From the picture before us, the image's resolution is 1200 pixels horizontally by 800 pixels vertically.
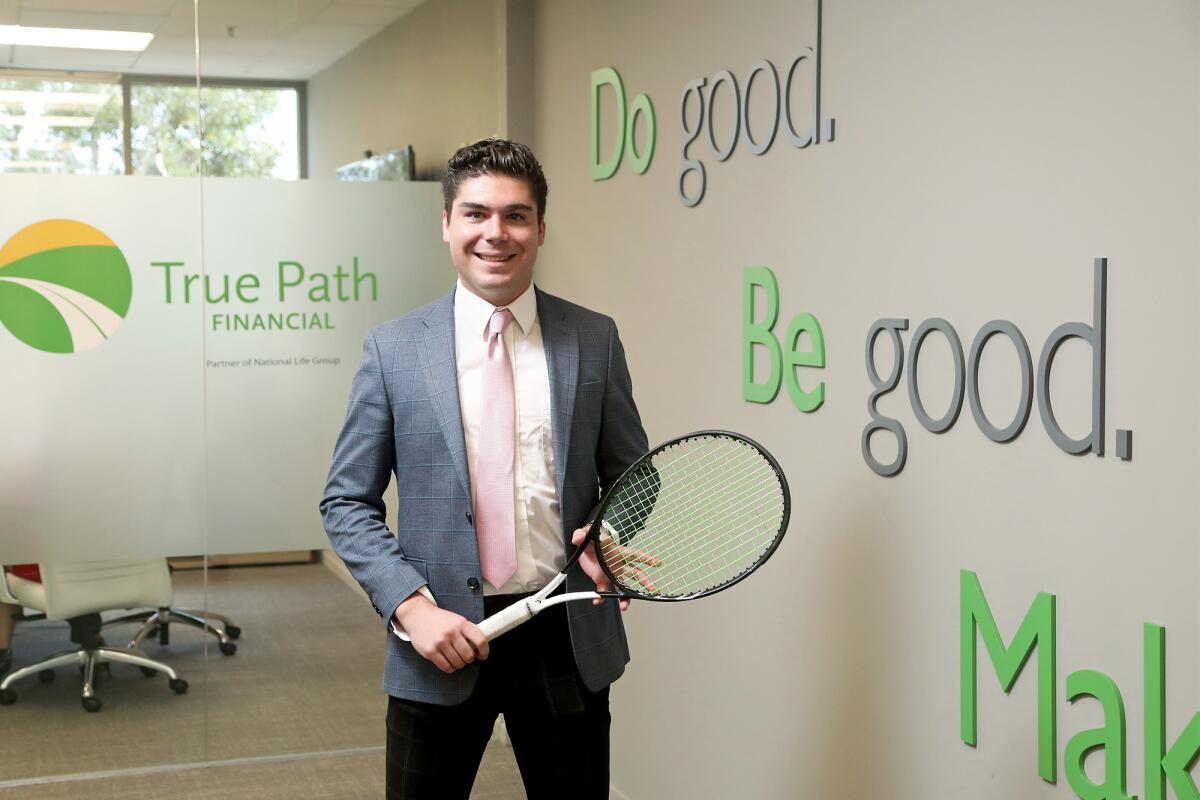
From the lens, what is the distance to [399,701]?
189cm

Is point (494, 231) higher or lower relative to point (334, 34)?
lower

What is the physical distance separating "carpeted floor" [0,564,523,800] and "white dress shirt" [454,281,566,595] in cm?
187

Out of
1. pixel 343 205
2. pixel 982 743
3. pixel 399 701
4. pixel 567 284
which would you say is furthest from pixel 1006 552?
pixel 343 205

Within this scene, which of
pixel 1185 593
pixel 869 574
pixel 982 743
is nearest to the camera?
pixel 1185 593

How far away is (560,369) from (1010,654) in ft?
2.59

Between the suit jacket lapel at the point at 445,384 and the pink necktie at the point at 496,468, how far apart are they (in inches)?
1.2

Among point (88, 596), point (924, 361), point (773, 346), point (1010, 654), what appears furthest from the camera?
point (88, 596)

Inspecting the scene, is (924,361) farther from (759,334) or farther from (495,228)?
(495,228)

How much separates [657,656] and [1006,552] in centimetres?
137

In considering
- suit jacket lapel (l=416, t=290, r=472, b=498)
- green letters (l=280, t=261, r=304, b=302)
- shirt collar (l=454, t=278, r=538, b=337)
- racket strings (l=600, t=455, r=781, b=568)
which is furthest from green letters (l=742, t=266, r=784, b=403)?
green letters (l=280, t=261, r=304, b=302)

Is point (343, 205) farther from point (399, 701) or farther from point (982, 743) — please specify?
point (982, 743)

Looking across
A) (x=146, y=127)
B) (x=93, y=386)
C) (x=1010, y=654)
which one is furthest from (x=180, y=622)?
(x=1010, y=654)

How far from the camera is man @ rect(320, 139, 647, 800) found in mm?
1815

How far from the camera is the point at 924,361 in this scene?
2133 millimetres
